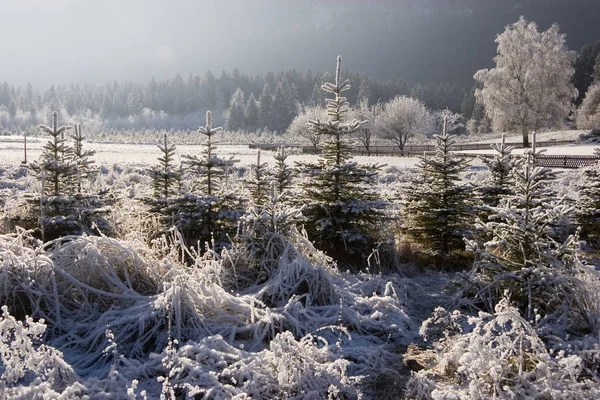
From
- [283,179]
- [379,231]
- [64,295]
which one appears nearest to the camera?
[64,295]

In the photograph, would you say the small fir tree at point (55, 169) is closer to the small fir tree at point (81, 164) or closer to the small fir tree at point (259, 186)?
the small fir tree at point (81, 164)

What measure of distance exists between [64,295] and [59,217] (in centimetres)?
296

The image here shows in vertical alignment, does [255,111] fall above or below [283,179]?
above

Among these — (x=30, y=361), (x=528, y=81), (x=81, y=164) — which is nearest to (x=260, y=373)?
(x=30, y=361)

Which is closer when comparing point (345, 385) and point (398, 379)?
point (345, 385)

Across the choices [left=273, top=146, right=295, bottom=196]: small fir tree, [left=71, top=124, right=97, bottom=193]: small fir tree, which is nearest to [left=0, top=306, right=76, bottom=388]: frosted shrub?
[left=71, top=124, right=97, bottom=193]: small fir tree

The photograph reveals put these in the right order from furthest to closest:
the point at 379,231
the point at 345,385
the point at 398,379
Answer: the point at 379,231, the point at 398,379, the point at 345,385

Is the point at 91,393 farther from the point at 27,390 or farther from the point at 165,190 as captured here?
the point at 165,190

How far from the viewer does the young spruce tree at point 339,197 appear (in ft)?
27.3

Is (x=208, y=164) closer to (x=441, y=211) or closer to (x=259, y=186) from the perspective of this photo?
(x=259, y=186)

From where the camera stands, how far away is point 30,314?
4.84 metres

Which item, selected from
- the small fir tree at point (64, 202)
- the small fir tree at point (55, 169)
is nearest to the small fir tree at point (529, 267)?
the small fir tree at point (64, 202)

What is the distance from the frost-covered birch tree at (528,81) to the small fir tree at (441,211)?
100 ft

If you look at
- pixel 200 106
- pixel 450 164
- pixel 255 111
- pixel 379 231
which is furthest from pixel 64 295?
pixel 200 106
